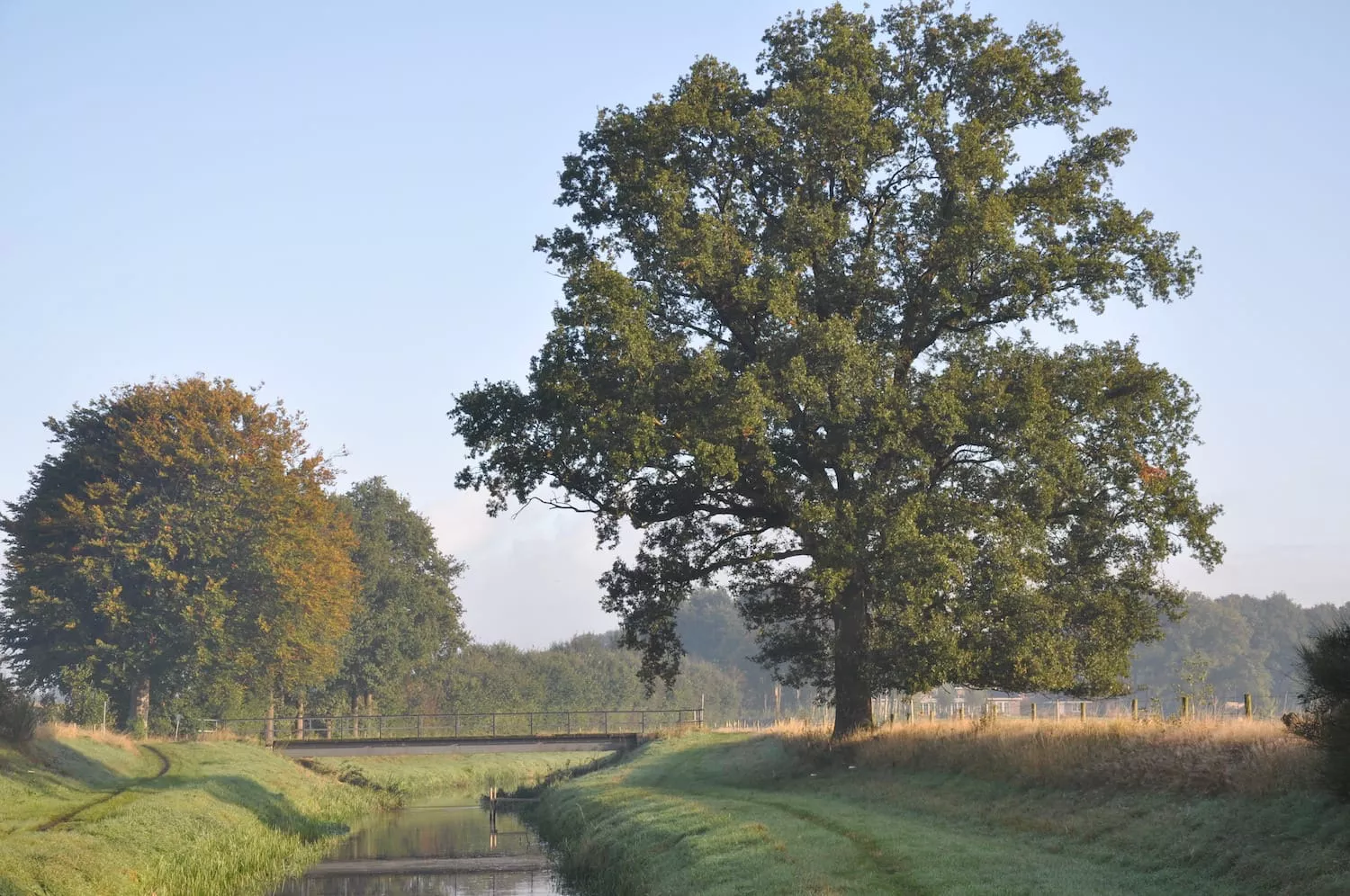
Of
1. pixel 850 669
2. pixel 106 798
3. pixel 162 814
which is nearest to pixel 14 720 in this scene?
pixel 106 798

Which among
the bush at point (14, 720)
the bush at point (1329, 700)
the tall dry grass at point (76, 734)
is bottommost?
the tall dry grass at point (76, 734)

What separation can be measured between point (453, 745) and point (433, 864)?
2125 cm

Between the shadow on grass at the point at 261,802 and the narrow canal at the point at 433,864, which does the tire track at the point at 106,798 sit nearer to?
the shadow on grass at the point at 261,802

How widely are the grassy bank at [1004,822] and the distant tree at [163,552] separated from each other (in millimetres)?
43410

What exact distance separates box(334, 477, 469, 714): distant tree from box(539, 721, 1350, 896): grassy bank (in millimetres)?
61212

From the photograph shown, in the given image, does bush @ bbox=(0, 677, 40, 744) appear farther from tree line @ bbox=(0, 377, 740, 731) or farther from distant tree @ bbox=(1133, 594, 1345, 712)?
distant tree @ bbox=(1133, 594, 1345, 712)

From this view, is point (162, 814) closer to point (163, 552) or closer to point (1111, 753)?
point (1111, 753)

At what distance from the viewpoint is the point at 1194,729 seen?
2659 cm

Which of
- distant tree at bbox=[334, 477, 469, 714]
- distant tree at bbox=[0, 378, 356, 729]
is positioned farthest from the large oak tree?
distant tree at bbox=[334, 477, 469, 714]

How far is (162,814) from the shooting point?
127ft

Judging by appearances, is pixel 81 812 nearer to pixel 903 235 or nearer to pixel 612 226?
pixel 612 226

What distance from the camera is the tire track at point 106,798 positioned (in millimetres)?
34606

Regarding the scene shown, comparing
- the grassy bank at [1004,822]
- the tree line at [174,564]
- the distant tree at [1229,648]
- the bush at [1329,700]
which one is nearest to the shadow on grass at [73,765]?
the grassy bank at [1004,822]

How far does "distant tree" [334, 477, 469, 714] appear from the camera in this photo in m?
99.1
